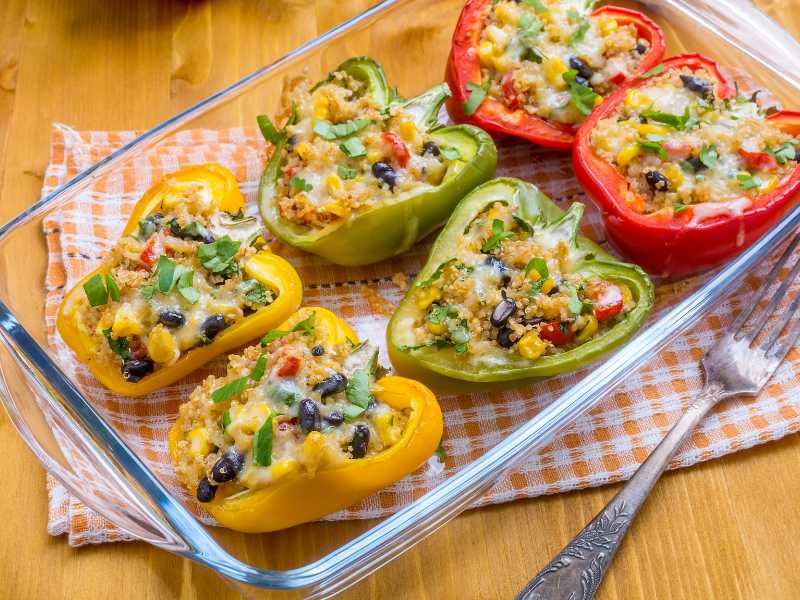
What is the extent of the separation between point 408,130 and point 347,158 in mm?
194

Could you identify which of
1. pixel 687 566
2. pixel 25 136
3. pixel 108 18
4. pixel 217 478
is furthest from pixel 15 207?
pixel 687 566

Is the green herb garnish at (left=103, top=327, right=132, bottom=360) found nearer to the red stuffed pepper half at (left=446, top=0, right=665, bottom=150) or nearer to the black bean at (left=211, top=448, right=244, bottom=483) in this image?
the black bean at (left=211, top=448, right=244, bottom=483)

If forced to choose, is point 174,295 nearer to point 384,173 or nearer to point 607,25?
point 384,173

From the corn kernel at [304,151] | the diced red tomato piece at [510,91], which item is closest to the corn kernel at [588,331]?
the diced red tomato piece at [510,91]

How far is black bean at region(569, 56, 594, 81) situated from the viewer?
2.81 metres

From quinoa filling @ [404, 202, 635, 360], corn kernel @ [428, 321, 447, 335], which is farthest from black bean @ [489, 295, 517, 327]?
corn kernel @ [428, 321, 447, 335]

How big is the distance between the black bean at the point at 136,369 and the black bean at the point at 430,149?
3.22ft

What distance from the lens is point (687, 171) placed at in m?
2.60

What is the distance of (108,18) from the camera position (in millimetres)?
3277

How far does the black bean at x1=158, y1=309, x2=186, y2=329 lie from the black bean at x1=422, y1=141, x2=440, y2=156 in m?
0.85

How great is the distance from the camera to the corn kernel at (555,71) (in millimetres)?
2785

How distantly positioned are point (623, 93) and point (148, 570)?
75.5 inches

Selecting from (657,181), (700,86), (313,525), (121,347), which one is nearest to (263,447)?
(313,525)

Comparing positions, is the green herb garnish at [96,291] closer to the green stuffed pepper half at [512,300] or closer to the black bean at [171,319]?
the black bean at [171,319]
